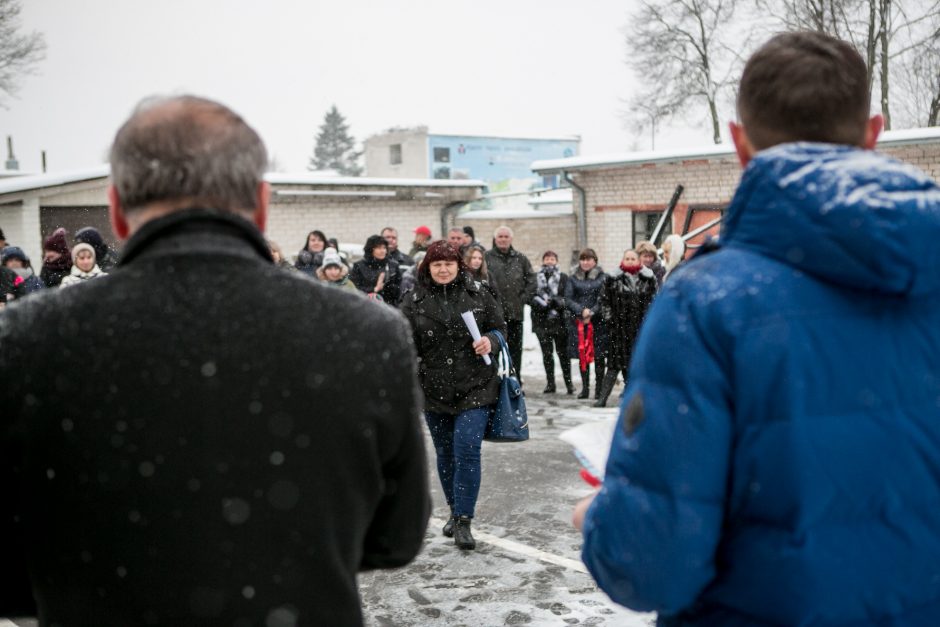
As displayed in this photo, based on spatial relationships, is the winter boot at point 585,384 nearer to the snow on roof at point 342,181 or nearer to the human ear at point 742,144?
the human ear at point 742,144

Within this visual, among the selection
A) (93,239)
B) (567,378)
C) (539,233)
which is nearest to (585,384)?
(567,378)

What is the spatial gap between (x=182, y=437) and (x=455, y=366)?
4.05 metres

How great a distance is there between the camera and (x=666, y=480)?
146 cm

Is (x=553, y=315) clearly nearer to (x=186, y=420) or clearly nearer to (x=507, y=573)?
(x=507, y=573)

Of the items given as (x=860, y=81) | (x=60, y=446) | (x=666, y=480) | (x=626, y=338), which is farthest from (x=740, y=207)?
(x=626, y=338)

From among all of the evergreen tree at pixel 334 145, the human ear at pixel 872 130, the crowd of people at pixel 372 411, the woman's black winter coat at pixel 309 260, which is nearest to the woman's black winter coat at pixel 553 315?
the woman's black winter coat at pixel 309 260

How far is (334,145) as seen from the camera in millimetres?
76312

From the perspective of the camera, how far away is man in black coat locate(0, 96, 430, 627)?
4.49ft

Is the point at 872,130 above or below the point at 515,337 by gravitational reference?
above

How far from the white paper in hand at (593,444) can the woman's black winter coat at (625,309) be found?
7.89 metres

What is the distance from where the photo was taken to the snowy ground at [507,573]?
168 inches

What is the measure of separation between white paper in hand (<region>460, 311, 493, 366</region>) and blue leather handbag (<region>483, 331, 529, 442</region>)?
0.14 meters

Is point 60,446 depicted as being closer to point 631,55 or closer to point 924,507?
point 924,507

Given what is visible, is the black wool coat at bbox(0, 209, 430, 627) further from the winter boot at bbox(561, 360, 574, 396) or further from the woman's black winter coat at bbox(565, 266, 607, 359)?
the winter boot at bbox(561, 360, 574, 396)
